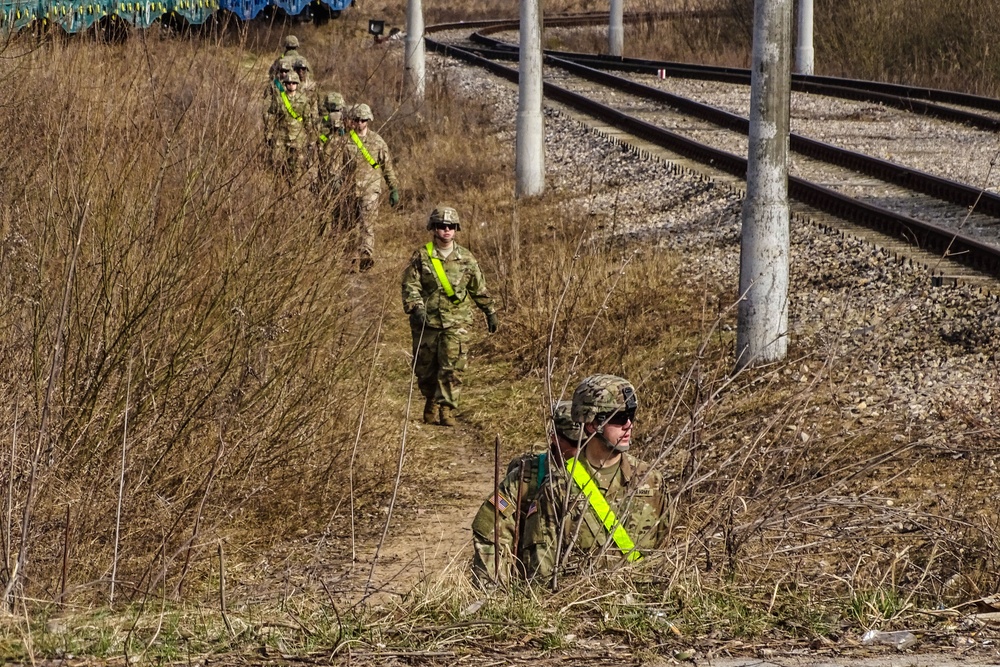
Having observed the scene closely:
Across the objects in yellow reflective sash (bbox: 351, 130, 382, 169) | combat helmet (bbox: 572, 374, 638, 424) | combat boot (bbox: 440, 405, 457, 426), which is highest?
yellow reflective sash (bbox: 351, 130, 382, 169)

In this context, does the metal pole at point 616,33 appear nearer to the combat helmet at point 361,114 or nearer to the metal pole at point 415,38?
the metal pole at point 415,38

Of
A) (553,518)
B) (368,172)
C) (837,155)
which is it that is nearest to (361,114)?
(368,172)

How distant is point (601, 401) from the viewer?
195 inches

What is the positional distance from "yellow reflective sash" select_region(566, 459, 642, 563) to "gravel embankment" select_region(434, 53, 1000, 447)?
1218mm

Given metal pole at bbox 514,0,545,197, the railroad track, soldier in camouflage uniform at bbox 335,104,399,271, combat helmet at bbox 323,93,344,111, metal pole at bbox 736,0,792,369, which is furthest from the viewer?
metal pole at bbox 514,0,545,197

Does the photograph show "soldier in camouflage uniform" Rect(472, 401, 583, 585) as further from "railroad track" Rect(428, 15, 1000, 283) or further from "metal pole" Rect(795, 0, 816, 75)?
"metal pole" Rect(795, 0, 816, 75)

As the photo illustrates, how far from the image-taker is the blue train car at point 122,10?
9.85m

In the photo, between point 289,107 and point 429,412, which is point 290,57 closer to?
point 289,107

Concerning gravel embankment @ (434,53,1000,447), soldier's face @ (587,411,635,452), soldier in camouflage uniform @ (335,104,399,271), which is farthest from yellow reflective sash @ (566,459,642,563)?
soldier in camouflage uniform @ (335,104,399,271)

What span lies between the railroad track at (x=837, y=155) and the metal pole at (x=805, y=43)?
1210mm

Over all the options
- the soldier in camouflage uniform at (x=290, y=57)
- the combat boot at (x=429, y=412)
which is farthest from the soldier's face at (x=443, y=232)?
the soldier in camouflage uniform at (x=290, y=57)

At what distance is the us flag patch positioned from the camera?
4.98m

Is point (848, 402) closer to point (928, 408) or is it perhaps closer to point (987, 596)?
point (928, 408)

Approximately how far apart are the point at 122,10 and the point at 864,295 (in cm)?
1015
